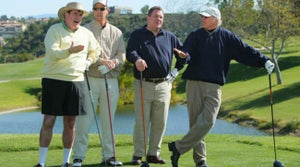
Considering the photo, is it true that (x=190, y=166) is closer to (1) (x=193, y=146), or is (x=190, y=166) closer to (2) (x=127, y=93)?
(1) (x=193, y=146)

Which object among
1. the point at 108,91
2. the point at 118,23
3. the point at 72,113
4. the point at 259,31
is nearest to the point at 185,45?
the point at 108,91

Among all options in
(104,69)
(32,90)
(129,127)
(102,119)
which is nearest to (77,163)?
(102,119)

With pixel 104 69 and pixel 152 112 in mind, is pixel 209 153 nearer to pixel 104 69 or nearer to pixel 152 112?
pixel 152 112

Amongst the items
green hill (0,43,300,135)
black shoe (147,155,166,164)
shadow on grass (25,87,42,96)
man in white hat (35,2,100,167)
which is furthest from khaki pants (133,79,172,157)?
shadow on grass (25,87,42,96)

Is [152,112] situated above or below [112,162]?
above

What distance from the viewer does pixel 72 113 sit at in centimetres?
671

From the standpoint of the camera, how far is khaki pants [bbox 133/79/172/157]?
7.61m

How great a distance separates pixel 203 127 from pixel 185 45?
3.34 ft

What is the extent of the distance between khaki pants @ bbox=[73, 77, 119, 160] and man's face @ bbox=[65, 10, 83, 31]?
1028 mm

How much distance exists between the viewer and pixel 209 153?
846 cm

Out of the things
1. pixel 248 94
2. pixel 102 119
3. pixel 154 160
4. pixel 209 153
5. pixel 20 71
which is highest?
pixel 102 119

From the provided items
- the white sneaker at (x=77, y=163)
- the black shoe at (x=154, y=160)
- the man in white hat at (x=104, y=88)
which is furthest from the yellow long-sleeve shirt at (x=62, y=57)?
the black shoe at (x=154, y=160)

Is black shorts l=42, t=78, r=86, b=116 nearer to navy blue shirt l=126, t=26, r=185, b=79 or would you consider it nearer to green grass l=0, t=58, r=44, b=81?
navy blue shirt l=126, t=26, r=185, b=79

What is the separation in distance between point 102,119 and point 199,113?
1.27m
